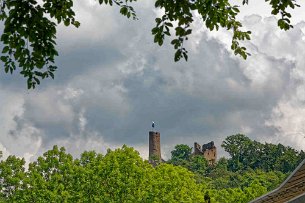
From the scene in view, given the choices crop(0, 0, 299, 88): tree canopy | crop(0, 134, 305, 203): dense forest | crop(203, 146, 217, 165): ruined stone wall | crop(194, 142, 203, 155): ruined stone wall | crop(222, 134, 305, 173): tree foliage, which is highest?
crop(194, 142, 203, 155): ruined stone wall

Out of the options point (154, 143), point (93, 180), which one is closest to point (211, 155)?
point (154, 143)

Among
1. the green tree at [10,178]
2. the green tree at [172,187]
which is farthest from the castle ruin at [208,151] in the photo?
the green tree at [10,178]

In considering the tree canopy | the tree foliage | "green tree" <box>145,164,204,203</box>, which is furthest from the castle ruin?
the tree canopy

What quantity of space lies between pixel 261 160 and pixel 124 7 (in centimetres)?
14647

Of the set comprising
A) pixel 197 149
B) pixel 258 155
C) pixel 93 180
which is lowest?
pixel 93 180

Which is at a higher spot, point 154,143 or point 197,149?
point 197,149

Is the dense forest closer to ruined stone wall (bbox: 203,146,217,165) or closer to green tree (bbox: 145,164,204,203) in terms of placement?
green tree (bbox: 145,164,204,203)

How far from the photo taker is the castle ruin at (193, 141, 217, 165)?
178350mm

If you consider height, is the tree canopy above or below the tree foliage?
below

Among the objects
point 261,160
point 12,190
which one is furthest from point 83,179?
point 261,160

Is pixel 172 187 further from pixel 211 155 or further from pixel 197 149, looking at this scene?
pixel 197 149

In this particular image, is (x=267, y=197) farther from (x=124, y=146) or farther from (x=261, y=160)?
(x=261, y=160)

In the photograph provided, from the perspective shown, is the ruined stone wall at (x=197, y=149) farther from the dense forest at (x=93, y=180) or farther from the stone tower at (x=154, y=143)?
the dense forest at (x=93, y=180)

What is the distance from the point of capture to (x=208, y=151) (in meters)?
181
